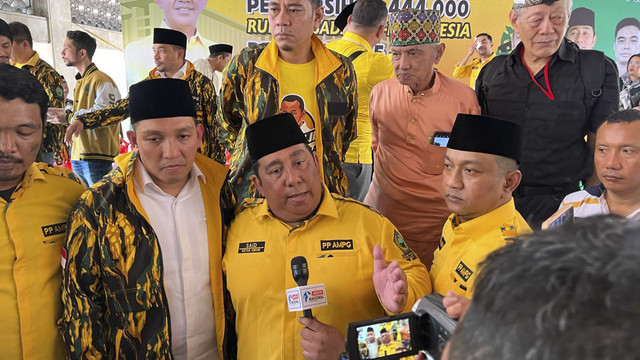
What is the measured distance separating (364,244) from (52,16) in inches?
400

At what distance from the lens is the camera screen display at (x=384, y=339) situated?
1033 millimetres

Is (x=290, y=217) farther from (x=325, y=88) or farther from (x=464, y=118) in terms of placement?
(x=325, y=88)

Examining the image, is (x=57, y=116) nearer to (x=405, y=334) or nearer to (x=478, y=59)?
(x=405, y=334)

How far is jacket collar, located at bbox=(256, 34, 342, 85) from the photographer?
266 centimetres

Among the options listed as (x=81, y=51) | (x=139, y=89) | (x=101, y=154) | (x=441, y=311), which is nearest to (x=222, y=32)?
(x=81, y=51)

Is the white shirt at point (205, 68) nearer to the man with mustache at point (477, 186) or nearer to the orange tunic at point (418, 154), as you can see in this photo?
the orange tunic at point (418, 154)

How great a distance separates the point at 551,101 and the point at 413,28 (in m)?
0.82

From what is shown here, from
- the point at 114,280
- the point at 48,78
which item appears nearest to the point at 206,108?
the point at 48,78

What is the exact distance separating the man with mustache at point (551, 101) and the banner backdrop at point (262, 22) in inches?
172

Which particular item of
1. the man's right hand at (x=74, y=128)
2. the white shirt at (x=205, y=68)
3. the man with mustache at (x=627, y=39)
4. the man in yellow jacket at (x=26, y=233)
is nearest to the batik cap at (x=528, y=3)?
the man in yellow jacket at (x=26, y=233)

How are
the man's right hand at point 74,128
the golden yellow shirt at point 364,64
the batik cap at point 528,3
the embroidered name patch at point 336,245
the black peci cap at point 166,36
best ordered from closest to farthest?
1. the embroidered name patch at point 336,245
2. the batik cap at point 528,3
3. the golden yellow shirt at point 364,64
4. the black peci cap at point 166,36
5. the man's right hand at point 74,128

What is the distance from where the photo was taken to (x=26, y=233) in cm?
176

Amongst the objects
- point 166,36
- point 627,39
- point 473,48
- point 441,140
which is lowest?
point 441,140

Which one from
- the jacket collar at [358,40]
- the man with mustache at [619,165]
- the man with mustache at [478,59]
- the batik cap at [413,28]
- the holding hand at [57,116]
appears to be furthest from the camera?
the man with mustache at [478,59]
